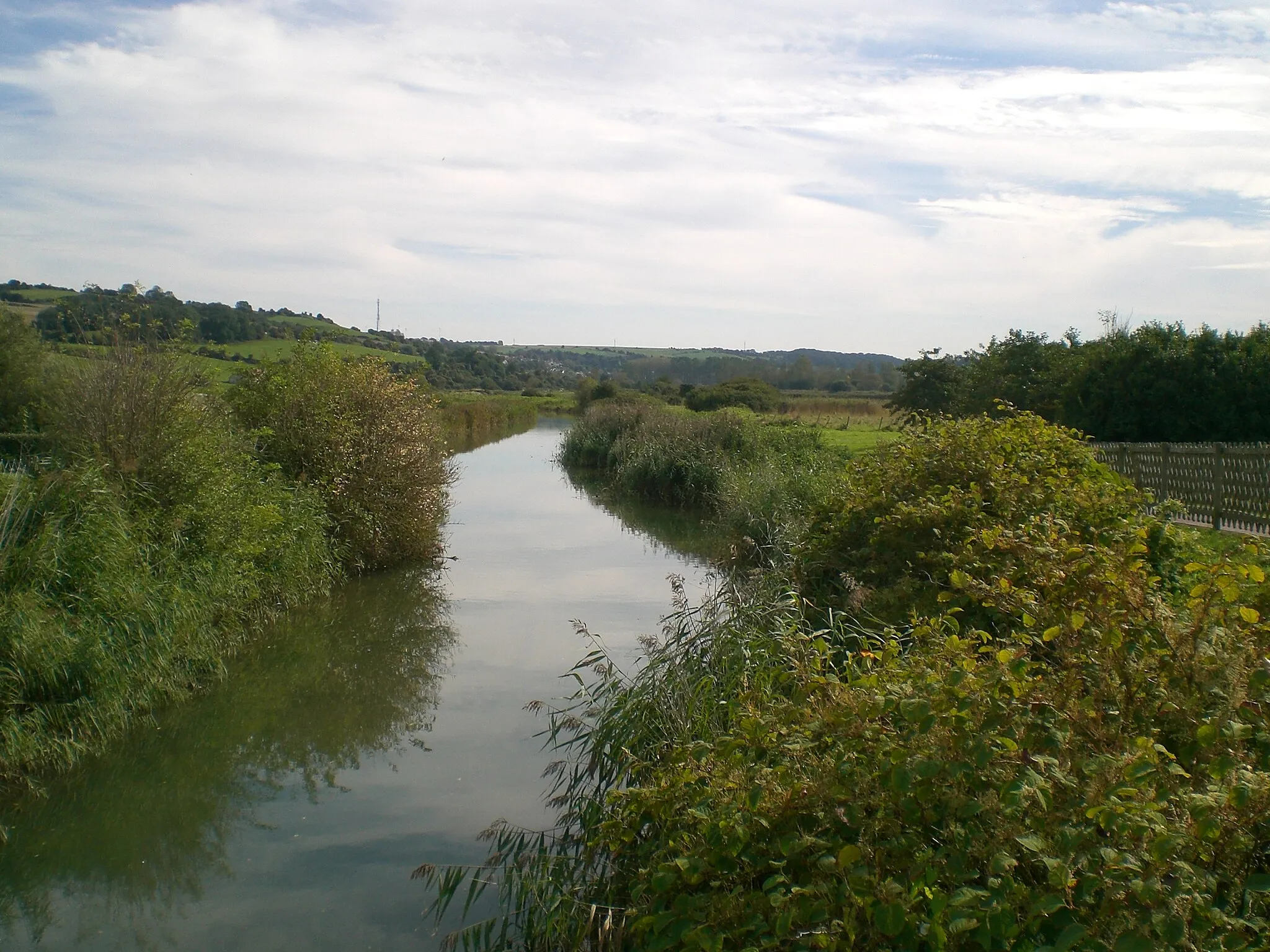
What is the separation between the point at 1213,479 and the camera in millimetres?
14273

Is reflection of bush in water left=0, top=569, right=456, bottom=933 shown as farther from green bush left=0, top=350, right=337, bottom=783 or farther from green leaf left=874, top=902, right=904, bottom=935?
green leaf left=874, top=902, right=904, bottom=935

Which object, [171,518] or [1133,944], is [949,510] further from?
[171,518]

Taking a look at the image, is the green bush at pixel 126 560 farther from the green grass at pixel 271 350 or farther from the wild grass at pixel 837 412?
the wild grass at pixel 837 412

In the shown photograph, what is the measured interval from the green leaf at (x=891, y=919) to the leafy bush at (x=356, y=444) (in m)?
12.6

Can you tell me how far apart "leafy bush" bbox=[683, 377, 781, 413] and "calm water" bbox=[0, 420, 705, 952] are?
116 ft

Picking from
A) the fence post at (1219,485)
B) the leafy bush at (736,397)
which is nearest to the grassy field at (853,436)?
the fence post at (1219,485)

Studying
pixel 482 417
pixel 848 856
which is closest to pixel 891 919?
pixel 848 856

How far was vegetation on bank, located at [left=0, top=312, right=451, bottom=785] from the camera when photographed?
7441 millimetres

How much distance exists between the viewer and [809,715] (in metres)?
3.59

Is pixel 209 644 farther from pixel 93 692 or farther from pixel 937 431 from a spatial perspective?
pixel 937 431

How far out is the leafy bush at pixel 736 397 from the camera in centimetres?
4900

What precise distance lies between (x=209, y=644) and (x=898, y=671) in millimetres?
8181

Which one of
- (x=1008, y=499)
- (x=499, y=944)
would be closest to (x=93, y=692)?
(x=499, y=944)

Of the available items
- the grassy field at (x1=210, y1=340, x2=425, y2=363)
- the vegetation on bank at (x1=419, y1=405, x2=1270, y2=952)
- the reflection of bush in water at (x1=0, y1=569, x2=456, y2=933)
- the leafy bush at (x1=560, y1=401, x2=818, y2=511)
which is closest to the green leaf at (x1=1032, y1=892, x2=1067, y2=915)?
the vegetation on bank at (x1=419, y1=405, x2=1270, y2=952)
